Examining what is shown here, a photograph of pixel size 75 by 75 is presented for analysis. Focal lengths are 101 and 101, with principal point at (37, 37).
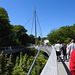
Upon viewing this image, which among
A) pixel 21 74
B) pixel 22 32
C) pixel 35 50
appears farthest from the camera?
pixel 22 32

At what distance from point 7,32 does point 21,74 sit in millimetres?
16949

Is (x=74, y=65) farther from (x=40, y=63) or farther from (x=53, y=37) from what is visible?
(x=53, y=37)

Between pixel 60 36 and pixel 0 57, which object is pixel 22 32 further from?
pixel 0 57

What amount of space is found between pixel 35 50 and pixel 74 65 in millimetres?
30506

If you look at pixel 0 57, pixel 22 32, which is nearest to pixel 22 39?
pixel 22 32

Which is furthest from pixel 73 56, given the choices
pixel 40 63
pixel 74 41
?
pixel 40 63

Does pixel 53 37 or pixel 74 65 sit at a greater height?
pixel 53 37

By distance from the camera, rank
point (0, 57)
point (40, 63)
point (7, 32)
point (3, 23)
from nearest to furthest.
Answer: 1. point (0, 57)
2. point (40, 63)
3. point (3, 23)
4. point (7, 32)

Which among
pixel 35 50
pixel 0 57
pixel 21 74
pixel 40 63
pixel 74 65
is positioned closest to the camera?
pixel 74 65

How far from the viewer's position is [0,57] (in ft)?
40.5

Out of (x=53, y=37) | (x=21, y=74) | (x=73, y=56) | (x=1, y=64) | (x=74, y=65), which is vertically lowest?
(x=21, y=74)

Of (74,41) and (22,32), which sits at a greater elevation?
(22,32)

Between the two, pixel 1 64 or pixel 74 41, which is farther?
pixel 1 64

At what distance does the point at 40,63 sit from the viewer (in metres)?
17.3
